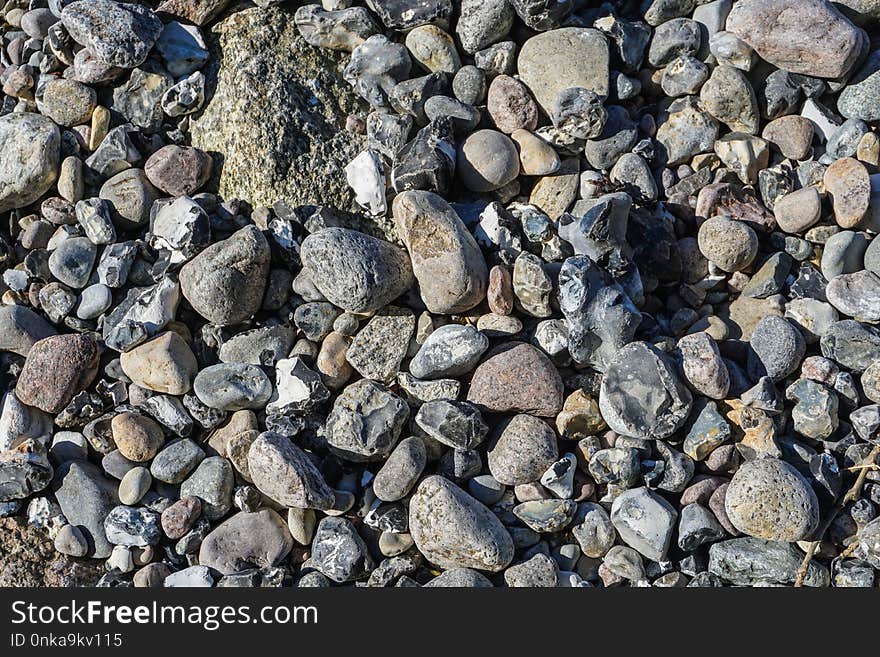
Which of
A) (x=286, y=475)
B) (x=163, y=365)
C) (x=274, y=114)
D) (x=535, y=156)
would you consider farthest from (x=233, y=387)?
(x=535, y=156)

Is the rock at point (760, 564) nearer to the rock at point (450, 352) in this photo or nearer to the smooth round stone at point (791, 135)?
the rock at point (450, 352)

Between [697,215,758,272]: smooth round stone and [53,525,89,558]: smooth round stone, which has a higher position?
[697,215,758,272]: smooth round stone

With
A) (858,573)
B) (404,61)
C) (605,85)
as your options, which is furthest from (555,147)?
(858,573)

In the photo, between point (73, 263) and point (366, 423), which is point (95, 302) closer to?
point (73, 263)

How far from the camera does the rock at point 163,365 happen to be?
7.75 feet

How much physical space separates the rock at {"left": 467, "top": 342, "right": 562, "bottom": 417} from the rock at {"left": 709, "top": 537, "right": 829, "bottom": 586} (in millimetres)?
589

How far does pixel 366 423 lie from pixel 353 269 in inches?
17.2

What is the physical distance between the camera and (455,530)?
6.95ft

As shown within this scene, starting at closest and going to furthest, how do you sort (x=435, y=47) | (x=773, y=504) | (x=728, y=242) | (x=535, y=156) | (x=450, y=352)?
(x=773, y=504) → (x=450, y=352) → (x=728, y=242) → (x=535, y=156) → (x=435, y=47)

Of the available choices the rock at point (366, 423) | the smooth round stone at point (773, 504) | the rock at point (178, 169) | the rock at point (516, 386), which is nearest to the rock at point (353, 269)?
the rock at point (366, 423)

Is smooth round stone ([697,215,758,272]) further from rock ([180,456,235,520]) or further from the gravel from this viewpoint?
rock ([180,456,235,520])

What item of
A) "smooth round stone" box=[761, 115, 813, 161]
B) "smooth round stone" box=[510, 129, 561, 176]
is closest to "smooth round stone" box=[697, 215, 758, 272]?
"smooth round stone" box=[761, 115, 813, 161]

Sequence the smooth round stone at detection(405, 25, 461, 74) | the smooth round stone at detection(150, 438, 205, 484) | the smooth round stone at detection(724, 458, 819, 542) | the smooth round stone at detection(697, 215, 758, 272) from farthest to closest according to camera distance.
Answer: the smooth round stone at detection(405, 25, 461, 74)
the smooth round stone at detection(697, 215, 758, 272)
the smooth round stone at detection(150, 438, 205, 484)
the smooth round stone at detection(724, 458, 819, 542)

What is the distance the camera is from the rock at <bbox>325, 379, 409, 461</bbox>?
224 centimetres
